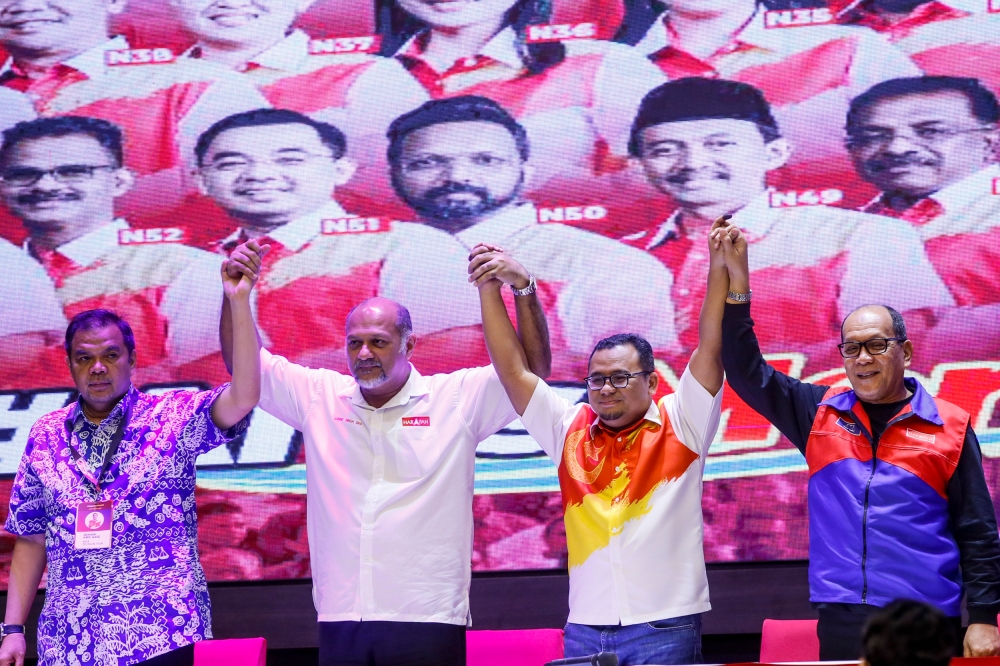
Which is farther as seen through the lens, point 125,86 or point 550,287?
point 125,86

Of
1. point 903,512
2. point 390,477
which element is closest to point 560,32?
point 390,477

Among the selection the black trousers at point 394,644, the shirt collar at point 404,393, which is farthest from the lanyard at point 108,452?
the black trousers at point 394,644

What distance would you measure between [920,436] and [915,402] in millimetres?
93

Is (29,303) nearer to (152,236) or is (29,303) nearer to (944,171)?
(152,236)

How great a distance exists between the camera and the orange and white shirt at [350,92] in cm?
400

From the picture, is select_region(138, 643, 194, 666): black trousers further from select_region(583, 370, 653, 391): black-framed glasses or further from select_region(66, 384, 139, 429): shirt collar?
select_region(583, 370, 653, 391): black-framed glasses

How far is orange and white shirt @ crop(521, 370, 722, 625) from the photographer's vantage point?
9.10ft

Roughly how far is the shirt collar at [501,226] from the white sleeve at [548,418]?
39.0 inches

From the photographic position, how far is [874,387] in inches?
111

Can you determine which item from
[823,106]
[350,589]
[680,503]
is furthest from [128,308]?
[823,106]

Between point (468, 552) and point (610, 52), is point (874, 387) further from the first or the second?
point (610, 52)

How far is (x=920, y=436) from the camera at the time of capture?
9.07ft

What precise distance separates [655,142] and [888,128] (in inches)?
30.2

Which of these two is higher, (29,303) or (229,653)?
(29,303)
